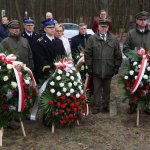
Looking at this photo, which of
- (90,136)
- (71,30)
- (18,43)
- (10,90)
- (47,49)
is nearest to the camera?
(10,90)

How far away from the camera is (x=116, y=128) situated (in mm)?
6215

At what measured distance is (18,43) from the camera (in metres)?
6.49

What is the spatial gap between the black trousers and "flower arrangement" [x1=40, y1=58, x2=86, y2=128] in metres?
1.09

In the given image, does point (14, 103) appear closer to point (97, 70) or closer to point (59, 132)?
point (59, 132)

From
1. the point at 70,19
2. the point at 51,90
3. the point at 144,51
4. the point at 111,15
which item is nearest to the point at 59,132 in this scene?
the point at 51,90

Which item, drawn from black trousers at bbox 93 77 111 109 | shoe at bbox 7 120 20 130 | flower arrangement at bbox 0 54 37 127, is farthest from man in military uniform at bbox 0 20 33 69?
black trousers at bbox 93 77 111 109

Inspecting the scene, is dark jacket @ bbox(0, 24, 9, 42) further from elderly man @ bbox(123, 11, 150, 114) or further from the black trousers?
elderly man @ bbox(123, 11, 150, 114)

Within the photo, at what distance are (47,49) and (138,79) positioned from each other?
1698 millimetres

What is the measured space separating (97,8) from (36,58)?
2319 cm

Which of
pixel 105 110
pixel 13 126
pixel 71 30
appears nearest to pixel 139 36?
pixel 105 110

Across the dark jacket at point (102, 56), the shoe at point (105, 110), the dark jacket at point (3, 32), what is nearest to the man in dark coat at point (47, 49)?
the dark jacket at point (102, 56)

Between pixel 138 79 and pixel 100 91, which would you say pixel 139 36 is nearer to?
pixel 138 79

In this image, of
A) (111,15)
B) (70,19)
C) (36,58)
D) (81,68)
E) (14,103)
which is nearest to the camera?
(14,103)

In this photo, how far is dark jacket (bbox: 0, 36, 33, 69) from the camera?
6.43m
